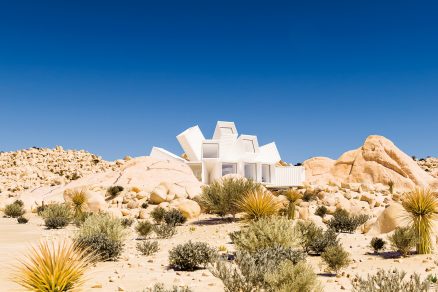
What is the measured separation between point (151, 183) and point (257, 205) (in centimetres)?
2365

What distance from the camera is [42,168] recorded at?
3066 inches

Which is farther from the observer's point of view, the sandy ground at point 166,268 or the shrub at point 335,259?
the shrub at point 335,259

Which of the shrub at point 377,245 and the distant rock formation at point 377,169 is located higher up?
the distant rock formation at point 377,169

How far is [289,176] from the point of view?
50.8m

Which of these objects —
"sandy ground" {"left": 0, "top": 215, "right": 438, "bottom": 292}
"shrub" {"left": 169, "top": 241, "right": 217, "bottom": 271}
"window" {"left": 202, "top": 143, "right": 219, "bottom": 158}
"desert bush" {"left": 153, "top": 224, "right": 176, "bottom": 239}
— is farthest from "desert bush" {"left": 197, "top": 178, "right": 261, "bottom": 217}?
"window" {"left": 202, "top": 143, "right": 219, "bottom": 158}

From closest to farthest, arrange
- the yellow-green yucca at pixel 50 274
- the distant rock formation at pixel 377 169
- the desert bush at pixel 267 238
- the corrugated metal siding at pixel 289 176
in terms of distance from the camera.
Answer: the yellow-green yucca at pixel 50 274
the desert bush at pixel 267 238
the corrugated metal siding at pixel 289 176
the distant rock formation at pixel 377 169

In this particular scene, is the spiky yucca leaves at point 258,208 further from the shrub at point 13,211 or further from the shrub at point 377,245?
the shrub at point 13,211

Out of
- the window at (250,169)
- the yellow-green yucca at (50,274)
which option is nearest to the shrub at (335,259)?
the yellow-green yucca at (50,274)

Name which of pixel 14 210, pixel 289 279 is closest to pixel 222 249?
pixel 289 279

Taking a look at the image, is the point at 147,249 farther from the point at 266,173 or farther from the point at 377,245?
the point at 266,173

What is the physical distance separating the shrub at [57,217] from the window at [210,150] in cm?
2500

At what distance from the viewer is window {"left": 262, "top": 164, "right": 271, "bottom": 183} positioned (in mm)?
51031

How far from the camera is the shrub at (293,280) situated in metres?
6.62

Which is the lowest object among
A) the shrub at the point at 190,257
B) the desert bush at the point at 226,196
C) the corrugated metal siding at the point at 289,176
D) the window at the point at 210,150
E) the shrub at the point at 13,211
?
the shrub at the point at 190,257
